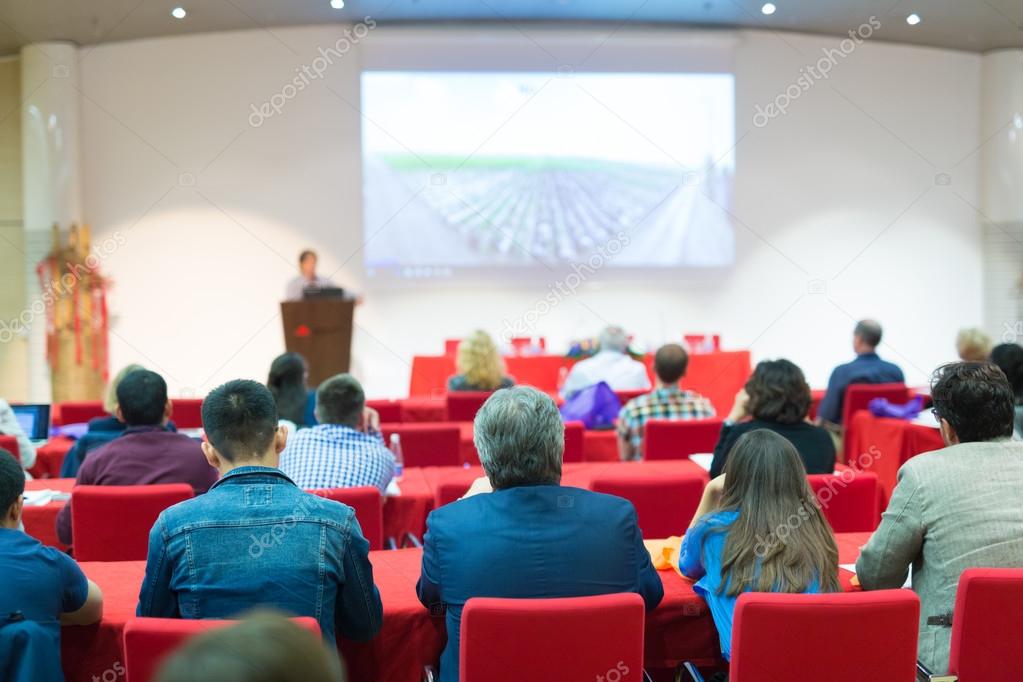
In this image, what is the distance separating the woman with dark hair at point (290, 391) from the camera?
4.89 metres

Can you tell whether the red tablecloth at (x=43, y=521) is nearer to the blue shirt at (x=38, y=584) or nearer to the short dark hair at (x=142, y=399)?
the short dark hair at (x=142, y=399)

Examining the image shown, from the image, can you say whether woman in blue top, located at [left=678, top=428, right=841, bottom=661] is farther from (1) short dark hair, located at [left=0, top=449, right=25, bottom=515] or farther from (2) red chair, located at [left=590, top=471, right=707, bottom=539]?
(1) short dark hair, located at [left=0, top=449, right=25, bottom=515]

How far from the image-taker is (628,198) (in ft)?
34.0

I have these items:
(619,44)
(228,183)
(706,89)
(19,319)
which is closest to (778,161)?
(706,89)

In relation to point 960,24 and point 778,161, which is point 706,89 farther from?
point 960,24

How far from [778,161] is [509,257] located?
307 cm

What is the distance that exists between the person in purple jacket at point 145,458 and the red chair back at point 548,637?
1782 millimetres

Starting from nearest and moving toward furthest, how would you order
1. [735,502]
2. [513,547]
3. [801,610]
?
[801,610], [513,547], [735,502]

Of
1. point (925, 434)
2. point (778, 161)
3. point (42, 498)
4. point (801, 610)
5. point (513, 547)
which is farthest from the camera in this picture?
point (778, 161)

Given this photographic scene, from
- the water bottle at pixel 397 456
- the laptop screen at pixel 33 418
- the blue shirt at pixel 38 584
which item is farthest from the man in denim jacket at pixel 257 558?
the laptop screen at pixel 33 418

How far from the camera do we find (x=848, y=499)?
11.1ft

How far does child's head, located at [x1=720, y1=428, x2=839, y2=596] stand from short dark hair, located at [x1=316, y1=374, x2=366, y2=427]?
1.69 metres

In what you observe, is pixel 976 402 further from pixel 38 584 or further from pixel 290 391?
pixel 290 391

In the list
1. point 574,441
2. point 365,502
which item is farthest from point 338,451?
point 574,441
